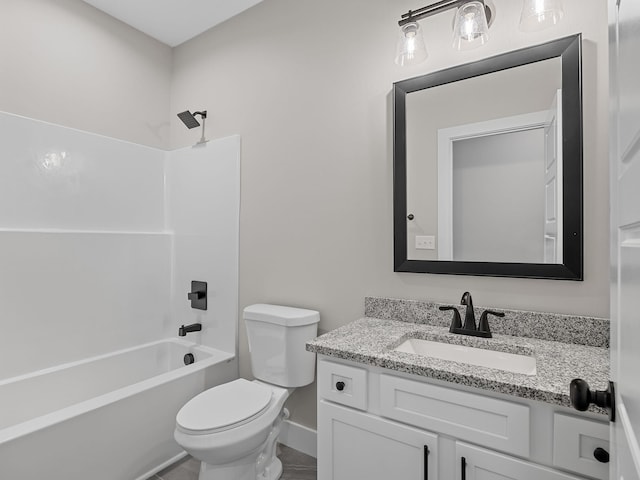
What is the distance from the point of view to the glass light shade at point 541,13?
1.36 meters

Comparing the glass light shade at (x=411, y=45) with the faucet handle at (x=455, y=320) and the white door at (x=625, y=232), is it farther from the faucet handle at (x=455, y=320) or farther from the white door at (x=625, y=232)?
the faucet handle at (x=455, y=320)

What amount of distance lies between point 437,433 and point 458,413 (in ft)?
0.34

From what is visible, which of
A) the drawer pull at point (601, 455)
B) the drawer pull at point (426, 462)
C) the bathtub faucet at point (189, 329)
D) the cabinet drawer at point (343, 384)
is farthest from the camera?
the bathtub faucet at point (189, 329)

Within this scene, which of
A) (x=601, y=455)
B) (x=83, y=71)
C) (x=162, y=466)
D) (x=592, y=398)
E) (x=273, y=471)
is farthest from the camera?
(x=83, y=71)

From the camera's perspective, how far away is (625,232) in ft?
1.94

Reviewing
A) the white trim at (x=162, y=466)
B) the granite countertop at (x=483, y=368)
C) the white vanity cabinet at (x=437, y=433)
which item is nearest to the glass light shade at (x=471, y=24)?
the granite countertop at (x=483, y=368)

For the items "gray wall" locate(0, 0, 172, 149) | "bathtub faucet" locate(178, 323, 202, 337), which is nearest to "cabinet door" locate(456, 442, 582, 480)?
"bathtub faucet" locate(178, 323, 202, 337)

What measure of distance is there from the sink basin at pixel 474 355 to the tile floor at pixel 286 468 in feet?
3.23

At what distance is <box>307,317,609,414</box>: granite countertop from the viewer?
101cm

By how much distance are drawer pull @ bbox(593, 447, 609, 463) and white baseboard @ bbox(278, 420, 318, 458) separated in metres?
1.45

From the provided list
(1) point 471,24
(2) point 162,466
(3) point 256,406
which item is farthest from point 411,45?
(2) point 162,466

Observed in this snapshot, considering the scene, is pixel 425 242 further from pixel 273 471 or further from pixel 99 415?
pixel 99 415

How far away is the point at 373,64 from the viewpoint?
186cm

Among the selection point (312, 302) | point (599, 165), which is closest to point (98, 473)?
point (312, 302)
